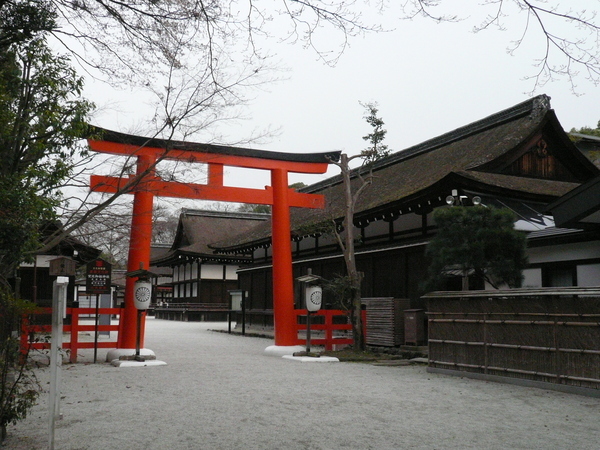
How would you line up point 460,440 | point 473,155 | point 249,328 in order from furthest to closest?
1. point 249,328
2. point 473,155
3. point 460,440

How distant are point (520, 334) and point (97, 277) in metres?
10.1

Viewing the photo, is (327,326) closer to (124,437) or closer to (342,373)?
(342,373)

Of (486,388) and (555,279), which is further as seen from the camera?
(555,279)

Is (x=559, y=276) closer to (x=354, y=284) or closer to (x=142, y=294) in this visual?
(x=354, y=284)

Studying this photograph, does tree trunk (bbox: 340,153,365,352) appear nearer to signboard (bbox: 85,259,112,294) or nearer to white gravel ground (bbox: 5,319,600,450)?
white gravel ground (bbox: 5,319,600,450)

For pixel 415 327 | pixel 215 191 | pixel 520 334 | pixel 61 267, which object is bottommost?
pixel 415 327

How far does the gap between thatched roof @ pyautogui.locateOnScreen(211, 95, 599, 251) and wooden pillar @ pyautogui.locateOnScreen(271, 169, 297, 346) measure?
90.9 inches

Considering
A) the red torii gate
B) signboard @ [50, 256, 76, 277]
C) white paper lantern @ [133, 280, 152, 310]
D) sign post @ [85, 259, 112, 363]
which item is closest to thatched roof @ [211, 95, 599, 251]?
the red torii gate

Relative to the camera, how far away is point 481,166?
13.8 m

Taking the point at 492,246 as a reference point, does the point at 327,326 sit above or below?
below

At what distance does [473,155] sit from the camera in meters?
15.2

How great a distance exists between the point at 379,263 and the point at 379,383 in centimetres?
716

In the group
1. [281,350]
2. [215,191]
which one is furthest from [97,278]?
[281,350]

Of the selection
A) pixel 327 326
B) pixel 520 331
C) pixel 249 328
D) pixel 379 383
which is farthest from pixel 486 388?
pixel 249 328
